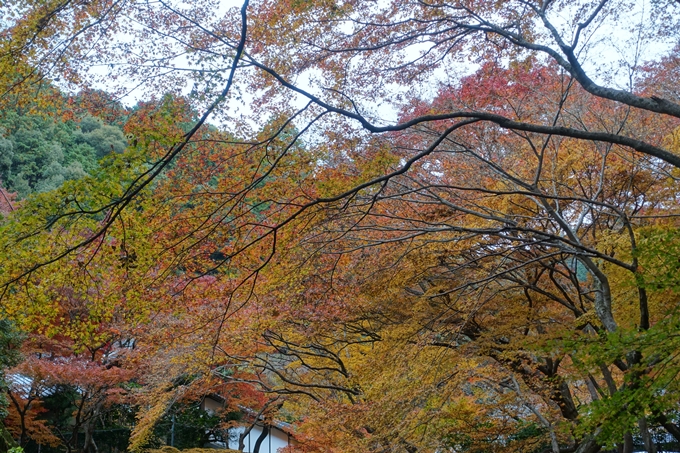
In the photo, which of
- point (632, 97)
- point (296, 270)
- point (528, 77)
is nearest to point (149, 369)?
point (296, 270)

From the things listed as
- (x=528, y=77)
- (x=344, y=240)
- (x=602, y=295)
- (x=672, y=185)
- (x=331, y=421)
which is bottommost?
(x=331, y=421)

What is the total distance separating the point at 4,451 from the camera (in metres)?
10.5

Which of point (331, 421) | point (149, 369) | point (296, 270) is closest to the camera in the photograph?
point (296, 270)

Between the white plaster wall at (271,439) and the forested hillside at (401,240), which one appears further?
the white plaster wall at (271,439)

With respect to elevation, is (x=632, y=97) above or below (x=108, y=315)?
above

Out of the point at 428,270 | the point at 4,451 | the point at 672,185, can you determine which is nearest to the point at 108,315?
the point at 428,270

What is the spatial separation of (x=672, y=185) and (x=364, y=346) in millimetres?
5632

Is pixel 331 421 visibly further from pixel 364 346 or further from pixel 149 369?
pixel 149 369

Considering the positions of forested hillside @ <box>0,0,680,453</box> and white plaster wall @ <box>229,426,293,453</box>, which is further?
white plaster wall @ <box>229,426,293,453</box>

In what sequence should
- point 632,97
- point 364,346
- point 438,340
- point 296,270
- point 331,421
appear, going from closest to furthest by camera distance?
1. point 632,97
2. point 296,270
3. point 438,340
4. point 331,421
5. point 364,346

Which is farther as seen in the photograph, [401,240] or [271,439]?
[271,439]

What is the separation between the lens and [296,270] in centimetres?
645

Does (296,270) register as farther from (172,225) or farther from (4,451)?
(4,451)

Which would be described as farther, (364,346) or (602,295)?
(364,346)
